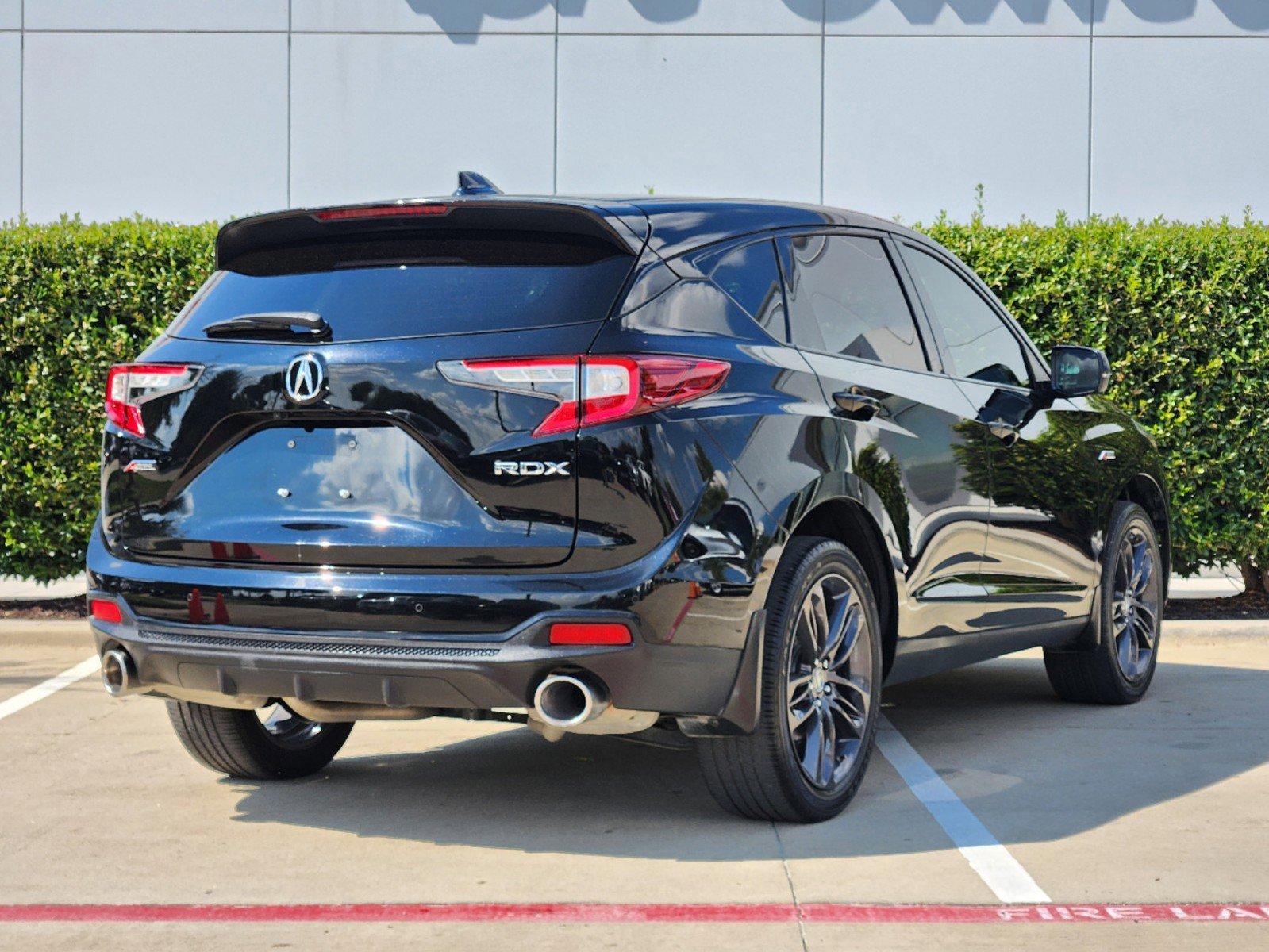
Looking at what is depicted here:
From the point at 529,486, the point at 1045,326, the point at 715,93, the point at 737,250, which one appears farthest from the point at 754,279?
the point at 715,93

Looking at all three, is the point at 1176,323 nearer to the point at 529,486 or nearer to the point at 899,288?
the point at 899,288

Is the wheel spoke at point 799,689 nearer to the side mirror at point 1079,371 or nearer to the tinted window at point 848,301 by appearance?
the tinted window at point 848,301

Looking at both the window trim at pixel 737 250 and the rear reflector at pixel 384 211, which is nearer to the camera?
the rear reflector at pixel 384 211

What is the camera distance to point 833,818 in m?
5.07

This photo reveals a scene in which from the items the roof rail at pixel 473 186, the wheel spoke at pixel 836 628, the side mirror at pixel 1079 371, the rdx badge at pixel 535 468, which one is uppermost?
the roof rail at pixel 473 186

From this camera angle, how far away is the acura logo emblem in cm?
442

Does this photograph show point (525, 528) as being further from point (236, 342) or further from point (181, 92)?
point (181, 92)

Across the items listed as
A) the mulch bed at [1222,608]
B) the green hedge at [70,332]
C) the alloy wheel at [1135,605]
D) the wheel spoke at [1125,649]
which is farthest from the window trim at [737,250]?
the mulch bed at [1222,608]

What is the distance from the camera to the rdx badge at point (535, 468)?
13.9ft

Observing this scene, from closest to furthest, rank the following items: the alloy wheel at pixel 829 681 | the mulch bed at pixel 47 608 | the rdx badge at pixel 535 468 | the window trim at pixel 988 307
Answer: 1. the rdx badge at pixel 535 468
2. the alloy wheel at pixel 829 681
3. the window trim at pixel 988 307
4. the mulch bed at pixel 47 608

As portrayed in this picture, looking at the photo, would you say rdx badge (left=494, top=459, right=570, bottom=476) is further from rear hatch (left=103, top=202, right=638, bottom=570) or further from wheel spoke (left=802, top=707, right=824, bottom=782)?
wheel spoke (left=802, top=707, right=824, bottom=782)

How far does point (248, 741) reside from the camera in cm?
553

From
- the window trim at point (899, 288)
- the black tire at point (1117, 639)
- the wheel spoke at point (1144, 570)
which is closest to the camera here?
the window trim at point (899, 288)

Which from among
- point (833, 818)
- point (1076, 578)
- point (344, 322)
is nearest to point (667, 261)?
point (344, 322)
